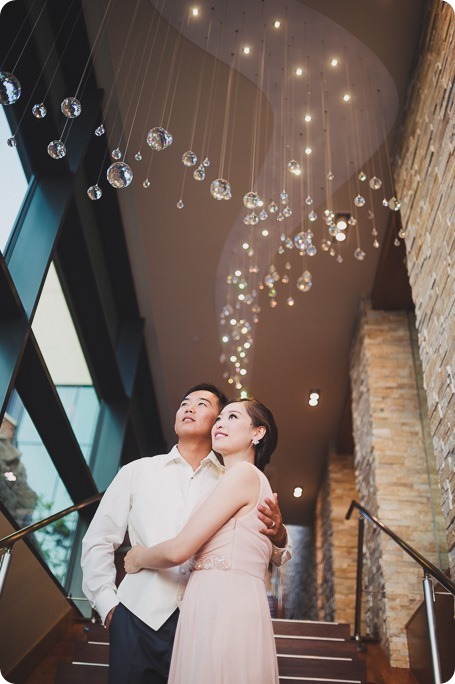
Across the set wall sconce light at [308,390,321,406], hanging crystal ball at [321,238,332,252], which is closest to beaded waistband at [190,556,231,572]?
hanging crystal ball at [321,238,332,252]

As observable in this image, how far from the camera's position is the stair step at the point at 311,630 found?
484cm

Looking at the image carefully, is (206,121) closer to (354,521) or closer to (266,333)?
(266,333)

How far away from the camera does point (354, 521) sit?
949 cm

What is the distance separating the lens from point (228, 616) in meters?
1.58

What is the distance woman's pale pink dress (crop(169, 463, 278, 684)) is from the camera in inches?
60.3

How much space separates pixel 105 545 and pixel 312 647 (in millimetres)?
3014

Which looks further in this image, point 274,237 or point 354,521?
point 354,521

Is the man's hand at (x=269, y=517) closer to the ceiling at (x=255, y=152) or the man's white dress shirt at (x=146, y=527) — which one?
the man's white dress shirt at (x=146, y=527)

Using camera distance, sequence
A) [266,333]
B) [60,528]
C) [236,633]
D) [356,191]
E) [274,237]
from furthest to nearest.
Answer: [266,333]
[274,237]
[356,191]
[60,528]
[236,633]

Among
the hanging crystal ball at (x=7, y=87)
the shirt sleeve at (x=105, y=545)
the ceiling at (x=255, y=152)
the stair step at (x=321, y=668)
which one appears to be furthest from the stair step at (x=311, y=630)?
the hanging crystal ball at (x=7, y=87)

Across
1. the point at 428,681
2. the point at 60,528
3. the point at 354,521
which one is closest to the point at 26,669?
the point at 60,528

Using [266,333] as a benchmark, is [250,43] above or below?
above

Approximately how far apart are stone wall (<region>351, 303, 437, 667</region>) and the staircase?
23.3 inches

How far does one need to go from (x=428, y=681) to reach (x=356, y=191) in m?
4.42
